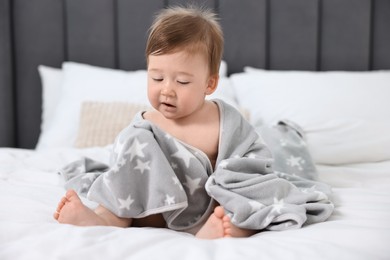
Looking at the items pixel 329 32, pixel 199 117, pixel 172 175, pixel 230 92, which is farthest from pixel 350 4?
pixel 172 175

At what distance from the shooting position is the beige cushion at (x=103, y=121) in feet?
6.36

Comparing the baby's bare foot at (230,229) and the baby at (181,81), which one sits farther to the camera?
the baby at (181,81)

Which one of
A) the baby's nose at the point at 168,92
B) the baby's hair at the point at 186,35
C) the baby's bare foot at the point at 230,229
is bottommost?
the baby's bare foot at the point at 230,229

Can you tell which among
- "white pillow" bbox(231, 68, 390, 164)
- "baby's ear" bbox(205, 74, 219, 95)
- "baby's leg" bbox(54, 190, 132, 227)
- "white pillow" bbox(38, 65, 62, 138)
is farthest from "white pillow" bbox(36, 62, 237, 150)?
"baby's leg" bbox(54, 190, 132, 227)

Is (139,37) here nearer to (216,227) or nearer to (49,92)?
(49,92)

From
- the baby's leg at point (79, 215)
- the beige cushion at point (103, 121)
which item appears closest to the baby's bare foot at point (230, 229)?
the baby's leg at point (79, 215)

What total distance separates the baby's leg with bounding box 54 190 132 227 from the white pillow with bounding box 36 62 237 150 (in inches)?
40.7

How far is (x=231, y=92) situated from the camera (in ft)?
7.30

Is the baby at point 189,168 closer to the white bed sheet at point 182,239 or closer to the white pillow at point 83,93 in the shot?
the white bed sheet at point 182,239

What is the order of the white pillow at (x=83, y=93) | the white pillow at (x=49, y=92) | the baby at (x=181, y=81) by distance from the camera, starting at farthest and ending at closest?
the white pillow at (x=49, y=92)
the white pillow at (x=83, y=93)
the baby at (x=181, y=81)

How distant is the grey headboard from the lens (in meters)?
2.40

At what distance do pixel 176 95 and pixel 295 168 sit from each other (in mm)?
489

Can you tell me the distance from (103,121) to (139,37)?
24.6 inches

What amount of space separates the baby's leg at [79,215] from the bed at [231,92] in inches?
1.5
